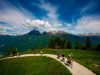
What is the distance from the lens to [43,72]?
30797 mm

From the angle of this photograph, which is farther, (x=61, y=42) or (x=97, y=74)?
(x=61, y=42)

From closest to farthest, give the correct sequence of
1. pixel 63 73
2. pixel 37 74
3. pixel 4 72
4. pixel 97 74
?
pixel 97 74 → pixel 63 73 → pixel 37 74 → pixel 4 72

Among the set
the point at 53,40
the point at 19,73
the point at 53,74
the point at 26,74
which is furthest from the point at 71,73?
the point at 53,40

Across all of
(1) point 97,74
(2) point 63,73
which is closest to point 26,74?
(2) point 63,73

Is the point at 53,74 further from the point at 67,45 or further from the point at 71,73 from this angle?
the point at 67,45

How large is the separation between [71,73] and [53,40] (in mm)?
96549

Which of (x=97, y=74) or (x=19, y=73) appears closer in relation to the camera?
(x=97, y=74)

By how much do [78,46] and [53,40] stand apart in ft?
81.3

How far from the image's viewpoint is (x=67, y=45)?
125 metres

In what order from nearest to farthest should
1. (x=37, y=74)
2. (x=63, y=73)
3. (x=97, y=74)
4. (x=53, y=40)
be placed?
(x=97, y=74)
(x=63, y=73)
(x=37, y=74)
(x=53, y=40)

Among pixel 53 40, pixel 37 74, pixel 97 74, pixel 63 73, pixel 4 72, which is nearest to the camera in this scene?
pixel 97 74

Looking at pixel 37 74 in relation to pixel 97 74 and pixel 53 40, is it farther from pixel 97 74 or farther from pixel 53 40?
pixel 53 40

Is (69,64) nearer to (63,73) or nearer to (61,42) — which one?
(63,73)

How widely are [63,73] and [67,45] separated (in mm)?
97873
